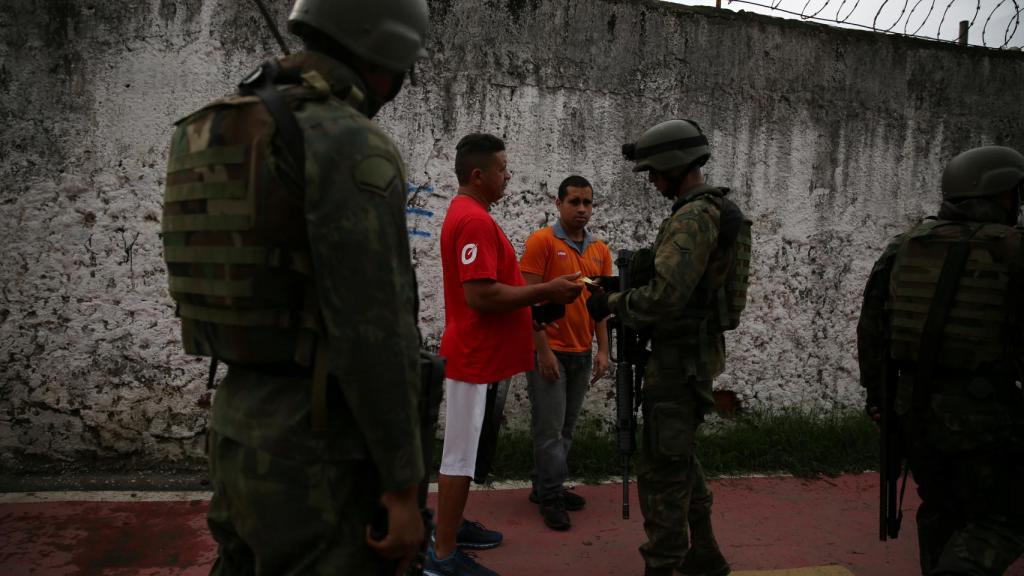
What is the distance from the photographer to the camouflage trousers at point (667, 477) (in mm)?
2635

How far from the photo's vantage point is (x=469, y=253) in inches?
110

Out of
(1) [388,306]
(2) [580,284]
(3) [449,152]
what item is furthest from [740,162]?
(1) [388,306]

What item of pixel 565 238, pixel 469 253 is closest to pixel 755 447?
pixel 565 238

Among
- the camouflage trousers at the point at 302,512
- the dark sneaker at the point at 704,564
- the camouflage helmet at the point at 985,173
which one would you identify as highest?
the camouflage helmet at the point at 985,173

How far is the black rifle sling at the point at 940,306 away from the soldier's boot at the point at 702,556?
1.01m

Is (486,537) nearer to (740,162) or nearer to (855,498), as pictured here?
(855,498)

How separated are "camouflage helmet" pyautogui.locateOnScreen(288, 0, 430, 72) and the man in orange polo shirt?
2.23 metres

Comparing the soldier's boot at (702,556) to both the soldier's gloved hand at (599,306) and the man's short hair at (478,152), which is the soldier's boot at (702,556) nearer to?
the soldier's gloved hand at (599,306)

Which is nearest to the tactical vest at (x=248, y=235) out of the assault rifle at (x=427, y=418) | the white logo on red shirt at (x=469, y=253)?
the assault rifle at (x=427, y=418)

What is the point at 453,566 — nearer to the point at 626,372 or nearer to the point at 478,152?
the point at 626,372

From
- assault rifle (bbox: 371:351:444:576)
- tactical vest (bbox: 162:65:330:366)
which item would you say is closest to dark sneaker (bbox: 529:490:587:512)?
assault rifle (bbox: 371:351:444:576)

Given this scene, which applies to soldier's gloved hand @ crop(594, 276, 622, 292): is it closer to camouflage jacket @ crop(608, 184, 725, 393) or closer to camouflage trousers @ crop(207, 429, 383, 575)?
camouflage jacket @ crop(608, 184, 725, 393)

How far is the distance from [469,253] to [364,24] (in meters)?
1.37

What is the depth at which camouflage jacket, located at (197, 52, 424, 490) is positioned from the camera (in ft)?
4.15
